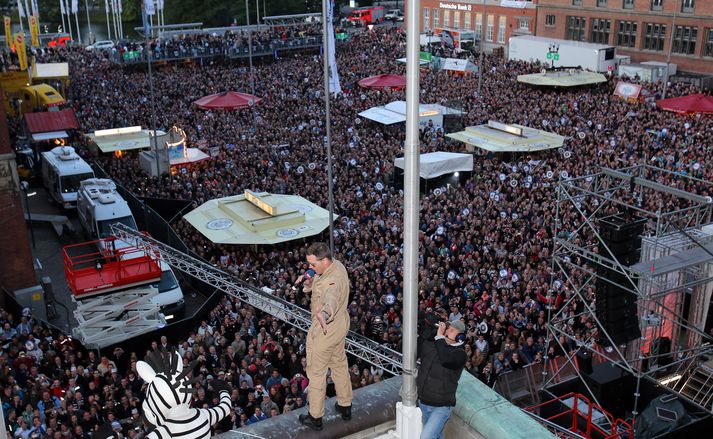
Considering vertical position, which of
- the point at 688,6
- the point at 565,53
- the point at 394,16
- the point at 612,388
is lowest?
the point at 612,388

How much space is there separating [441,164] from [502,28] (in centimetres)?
4439

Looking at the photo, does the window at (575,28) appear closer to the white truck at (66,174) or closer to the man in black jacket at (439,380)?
the white truck at (66,174)

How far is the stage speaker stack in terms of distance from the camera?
1347 centimetres

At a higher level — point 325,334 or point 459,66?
point 325,334

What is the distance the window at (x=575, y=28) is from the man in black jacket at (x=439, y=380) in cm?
5880

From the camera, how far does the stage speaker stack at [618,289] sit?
13469mm

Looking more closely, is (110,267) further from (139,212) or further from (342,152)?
(342,152)

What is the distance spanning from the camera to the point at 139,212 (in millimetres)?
25688

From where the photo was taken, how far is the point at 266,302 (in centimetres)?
1598

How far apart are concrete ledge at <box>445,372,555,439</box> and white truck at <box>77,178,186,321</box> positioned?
1421cm

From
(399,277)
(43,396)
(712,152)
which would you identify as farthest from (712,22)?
(43,396)

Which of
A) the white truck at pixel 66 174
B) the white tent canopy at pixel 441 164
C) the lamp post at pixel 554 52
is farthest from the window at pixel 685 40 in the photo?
the white truck at pixel 66 174

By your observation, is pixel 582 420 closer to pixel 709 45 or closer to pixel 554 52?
pixel 554 52

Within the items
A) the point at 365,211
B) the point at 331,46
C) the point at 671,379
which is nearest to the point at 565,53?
the point at 365,211
